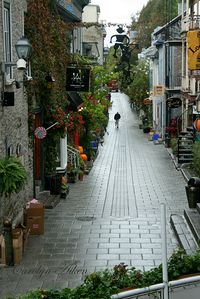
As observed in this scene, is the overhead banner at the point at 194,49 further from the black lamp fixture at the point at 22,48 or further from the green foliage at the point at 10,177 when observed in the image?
the green foliage at the point at 10,177

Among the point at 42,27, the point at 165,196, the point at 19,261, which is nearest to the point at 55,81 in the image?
the point at 42,27

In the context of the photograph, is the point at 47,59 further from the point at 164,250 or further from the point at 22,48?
the point at 164,250

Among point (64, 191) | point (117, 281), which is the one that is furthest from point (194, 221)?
point (117, 281)

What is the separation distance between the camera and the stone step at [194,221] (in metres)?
14.8

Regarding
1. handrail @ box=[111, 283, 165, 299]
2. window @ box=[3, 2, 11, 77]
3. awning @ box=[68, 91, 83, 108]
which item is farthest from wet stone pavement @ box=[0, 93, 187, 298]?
window @ box=[3, 2, 11, 77]

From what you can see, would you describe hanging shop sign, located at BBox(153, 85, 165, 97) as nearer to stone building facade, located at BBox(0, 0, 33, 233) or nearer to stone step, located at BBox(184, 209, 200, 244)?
stone step, located at BBox(184, 209, 200, 244)

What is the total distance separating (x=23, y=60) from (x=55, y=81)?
23.2 feet

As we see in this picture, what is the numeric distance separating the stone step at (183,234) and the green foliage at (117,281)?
13.5 ft

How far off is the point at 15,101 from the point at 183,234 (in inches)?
231

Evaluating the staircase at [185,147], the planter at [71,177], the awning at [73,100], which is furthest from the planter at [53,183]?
the staircase at [185,147]

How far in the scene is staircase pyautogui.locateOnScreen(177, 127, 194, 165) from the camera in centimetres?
2936

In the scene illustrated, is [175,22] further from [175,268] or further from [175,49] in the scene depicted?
[175,268]

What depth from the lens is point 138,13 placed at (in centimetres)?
8806

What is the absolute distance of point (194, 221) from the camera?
16.1 metres
